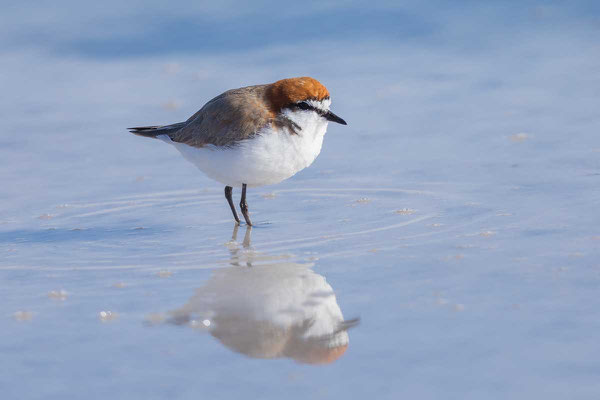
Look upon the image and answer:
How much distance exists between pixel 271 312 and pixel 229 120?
2175mm

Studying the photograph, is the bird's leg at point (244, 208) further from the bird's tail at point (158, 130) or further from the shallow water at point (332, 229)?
the bird's tail at point (158, 130)

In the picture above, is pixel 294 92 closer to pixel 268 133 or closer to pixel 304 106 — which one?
pixel 304 106

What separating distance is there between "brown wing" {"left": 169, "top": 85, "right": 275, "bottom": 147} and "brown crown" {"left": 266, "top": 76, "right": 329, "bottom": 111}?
91 millimetres

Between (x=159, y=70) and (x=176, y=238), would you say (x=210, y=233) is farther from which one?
(x=159, y=70)

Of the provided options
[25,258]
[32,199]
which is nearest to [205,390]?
[25,258]

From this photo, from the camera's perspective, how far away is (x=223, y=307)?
468 cm

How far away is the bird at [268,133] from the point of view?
6.20 metres

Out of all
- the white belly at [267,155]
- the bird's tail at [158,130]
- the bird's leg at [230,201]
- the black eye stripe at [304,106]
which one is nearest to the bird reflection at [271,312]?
the white belly at [267,155]

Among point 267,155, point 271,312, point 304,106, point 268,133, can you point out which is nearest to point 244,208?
point 267,155

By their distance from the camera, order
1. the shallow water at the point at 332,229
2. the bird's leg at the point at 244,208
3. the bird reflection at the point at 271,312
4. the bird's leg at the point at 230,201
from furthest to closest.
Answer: the bird's leg at the point at 230,201, the bird's leg at the point at 244,208, the bird reflection at the point at 271,312, the shallow water at the point at 332,229

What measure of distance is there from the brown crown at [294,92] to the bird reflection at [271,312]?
4.11ft

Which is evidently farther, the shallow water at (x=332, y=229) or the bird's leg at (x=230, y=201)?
the bird's leg at (x=230, y=201)

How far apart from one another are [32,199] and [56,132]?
187 centimetres

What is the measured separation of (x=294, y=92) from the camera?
20.4ft
